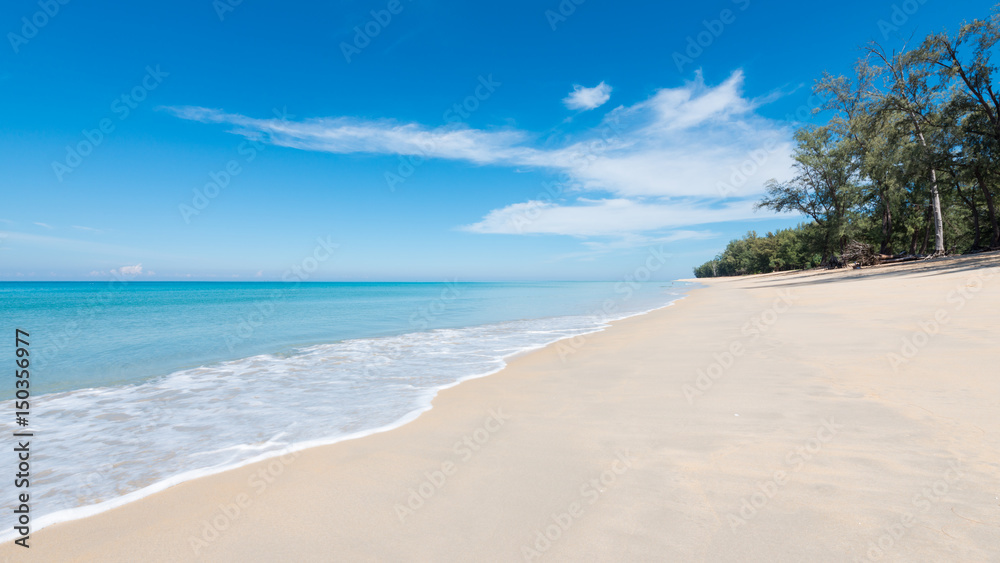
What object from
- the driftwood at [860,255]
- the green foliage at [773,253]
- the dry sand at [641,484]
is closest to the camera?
the dry sand at [641,484]

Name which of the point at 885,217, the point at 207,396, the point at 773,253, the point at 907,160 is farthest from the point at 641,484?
the point at 773,253

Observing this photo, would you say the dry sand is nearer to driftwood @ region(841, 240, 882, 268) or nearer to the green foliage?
driftwood @ region(841, 240, 882, 268)

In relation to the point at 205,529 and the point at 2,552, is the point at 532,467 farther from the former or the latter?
the point at 2,552

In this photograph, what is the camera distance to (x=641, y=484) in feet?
8.65

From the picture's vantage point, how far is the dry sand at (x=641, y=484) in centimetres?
207

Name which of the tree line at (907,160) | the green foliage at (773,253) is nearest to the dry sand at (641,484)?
the tree line at (907,160)

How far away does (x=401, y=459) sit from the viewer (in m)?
3.32

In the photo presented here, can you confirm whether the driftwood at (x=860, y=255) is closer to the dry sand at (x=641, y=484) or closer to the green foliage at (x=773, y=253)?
the green foliage at (x=773, y=253)

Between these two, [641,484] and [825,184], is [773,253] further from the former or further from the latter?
[641,484]

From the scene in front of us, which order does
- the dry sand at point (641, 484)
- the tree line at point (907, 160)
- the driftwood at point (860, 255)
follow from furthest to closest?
1. the driftwood at point (860, 255)
2. the tree line at point (907, 160)
3. the dry sand at point (641, 484)

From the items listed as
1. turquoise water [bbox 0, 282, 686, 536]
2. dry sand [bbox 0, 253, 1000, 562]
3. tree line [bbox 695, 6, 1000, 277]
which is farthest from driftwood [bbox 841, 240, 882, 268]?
dry sand [bbox 0, 253, 1000, 562]

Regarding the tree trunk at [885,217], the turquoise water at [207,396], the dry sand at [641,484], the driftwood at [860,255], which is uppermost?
the tree trunk at [885,217]

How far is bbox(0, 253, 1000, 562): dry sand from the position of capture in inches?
81.7

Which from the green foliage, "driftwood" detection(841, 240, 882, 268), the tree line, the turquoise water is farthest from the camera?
the green foliage
